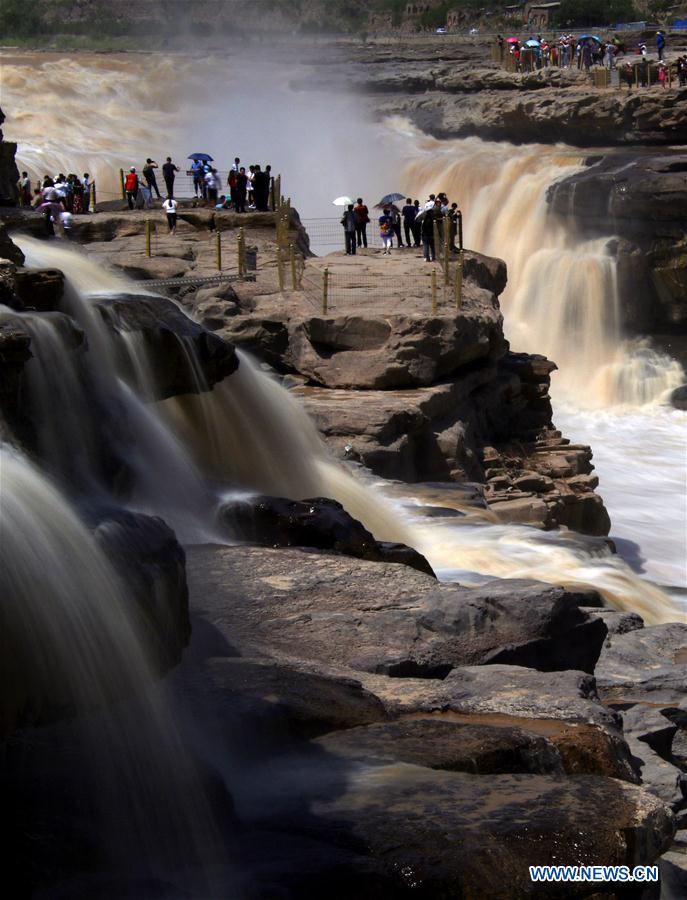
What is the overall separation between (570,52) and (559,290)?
49.7 ft

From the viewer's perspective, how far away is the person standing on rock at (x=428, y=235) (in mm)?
26734

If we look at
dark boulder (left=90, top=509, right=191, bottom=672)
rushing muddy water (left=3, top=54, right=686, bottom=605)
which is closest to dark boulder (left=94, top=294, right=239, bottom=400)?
rushing muddy water (left=3, top=54, right=686, bottom=605)

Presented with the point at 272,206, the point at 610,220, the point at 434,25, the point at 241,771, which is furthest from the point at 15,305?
the point at 434,25

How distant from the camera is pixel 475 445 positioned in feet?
72.1

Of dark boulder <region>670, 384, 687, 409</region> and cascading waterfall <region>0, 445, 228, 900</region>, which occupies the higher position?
cascading waterfall <region>0, 445, 228, 900</region>

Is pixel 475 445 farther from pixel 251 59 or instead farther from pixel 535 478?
pixel 251 59

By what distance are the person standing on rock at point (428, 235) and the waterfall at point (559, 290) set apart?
21.4 ft

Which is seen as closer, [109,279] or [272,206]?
[109,279]

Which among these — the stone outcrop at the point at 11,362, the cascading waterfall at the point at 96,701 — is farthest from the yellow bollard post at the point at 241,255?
the cascading waterfall at the point at 96,701

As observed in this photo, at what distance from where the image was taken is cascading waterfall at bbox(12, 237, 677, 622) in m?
15.0

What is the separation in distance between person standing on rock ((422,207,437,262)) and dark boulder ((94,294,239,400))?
411 inches

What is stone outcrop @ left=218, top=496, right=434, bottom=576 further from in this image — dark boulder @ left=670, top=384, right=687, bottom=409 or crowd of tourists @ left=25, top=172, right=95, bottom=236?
dark boulder @ left=670, top=384, right=687, bottom=409

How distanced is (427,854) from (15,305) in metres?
7.07

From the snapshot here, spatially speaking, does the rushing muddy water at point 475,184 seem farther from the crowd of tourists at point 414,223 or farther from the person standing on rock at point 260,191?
the person standing on rock at point 260,191
